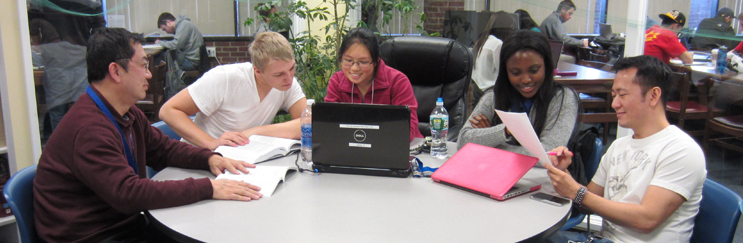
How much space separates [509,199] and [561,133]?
0.51 m

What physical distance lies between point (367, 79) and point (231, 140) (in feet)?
2.27

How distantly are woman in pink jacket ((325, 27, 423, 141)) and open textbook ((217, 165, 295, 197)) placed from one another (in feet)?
2.39

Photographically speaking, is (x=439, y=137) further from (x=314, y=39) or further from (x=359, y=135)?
(x=314, y=39)

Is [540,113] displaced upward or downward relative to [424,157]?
upward

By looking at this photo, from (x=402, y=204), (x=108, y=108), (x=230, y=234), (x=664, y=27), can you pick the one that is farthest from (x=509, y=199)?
(x=664, y=27)

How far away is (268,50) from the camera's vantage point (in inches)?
81.0

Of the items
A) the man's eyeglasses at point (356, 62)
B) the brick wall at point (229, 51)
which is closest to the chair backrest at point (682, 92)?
the man's eyeglasses at point (356, 62)

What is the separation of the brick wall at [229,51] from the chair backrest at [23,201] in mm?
2201

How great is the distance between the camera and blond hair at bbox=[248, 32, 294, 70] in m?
2.06

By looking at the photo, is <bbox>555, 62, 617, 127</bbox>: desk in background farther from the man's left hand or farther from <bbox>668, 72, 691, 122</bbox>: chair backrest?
the man's left hand

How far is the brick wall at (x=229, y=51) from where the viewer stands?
3599 mm

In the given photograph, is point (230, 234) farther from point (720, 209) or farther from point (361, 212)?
point (720, 209)

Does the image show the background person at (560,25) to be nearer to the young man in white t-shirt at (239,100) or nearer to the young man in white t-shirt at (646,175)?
the young man in white t-shirt at (646,175)

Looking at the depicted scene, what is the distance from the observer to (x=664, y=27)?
247cm
